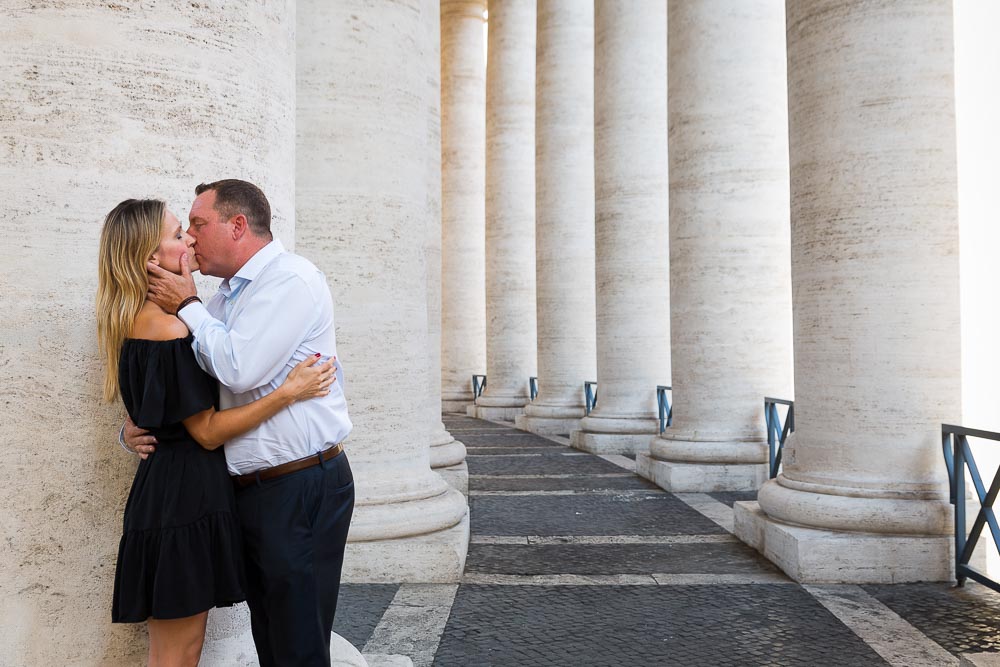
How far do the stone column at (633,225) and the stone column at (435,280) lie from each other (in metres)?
9.80

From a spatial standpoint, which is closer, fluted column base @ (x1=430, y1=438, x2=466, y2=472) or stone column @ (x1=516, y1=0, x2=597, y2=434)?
fluted column base @ (x1=430, y1=438, x2=466, y2=472)

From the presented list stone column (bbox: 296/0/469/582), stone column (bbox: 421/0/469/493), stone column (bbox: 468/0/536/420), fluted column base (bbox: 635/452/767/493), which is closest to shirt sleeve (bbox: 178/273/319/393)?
stone column (bbox: 296/0/469/582)

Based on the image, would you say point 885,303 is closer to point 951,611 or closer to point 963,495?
point 963,495

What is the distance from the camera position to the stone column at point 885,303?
1236 cm

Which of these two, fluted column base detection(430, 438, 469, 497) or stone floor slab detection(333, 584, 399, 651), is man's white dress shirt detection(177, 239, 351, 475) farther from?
fluted column base detection(430, 438, 469, 497)

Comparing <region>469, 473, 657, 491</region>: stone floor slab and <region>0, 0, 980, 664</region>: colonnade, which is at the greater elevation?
<region>0, 0, 980, 664</region>: colonnade

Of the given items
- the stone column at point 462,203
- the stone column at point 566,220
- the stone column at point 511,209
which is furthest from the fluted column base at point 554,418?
the stone column at point 462,203

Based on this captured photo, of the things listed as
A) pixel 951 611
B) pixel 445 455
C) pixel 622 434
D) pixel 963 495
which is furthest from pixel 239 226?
pixel 622 434

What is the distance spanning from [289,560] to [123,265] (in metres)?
1.82

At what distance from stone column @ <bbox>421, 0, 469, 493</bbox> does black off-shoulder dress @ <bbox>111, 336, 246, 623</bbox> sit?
44.3 ft

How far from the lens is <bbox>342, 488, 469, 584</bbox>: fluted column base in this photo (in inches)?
480

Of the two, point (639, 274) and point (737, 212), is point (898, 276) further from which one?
point (639, 274)

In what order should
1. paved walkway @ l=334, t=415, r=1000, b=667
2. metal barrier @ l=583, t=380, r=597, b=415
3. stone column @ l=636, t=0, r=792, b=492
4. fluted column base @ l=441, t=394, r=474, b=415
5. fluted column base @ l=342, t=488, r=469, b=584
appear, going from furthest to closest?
fluted column base @ l=441, t=394, r=474, b=415, metal barrier @ l=583, t=380, r=597, b=415, stone column @ l=636, t=0, r=792, b=492, fluted column base @ l=342, t=488, r=469, b=584, paved walkway @ l=334, t=415, r=1000, b=667

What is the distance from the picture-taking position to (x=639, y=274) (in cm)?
2805
